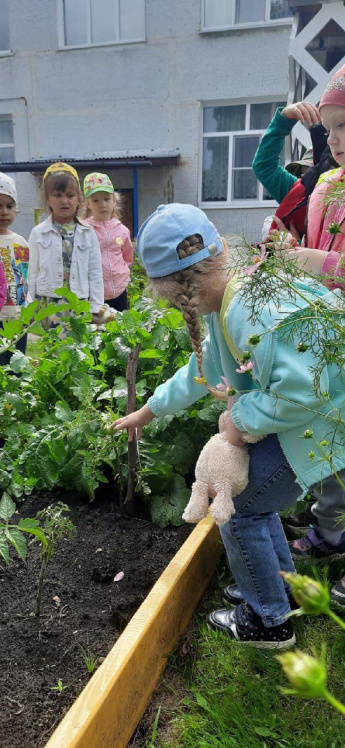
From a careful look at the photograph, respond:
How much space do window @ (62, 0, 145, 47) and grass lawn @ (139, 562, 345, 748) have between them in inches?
504

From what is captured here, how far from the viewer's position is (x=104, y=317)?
13.5ft

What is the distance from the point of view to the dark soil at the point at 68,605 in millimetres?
1431

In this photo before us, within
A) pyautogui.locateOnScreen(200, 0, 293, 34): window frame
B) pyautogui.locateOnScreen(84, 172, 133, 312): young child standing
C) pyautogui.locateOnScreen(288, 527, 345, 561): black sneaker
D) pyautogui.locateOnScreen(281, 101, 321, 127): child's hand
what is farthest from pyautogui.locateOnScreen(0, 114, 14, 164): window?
pyautogui.locateOnScreen(288, 527, 345, 561): black sneaker

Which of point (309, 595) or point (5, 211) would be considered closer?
point (309, 595)

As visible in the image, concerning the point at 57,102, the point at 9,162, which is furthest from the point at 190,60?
the point at 9,162

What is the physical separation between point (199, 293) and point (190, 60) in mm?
11954

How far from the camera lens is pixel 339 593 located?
203 cm

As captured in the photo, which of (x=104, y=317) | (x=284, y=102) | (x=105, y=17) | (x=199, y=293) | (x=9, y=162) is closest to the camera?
(x=199, y=293)

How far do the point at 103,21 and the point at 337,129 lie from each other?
12.9 meters

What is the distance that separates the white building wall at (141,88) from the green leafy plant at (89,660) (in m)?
11.5

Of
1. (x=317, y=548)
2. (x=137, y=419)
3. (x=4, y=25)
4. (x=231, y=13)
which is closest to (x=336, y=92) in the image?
(x=137, y=419)

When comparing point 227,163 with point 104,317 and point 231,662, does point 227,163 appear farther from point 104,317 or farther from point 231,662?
point 231,662

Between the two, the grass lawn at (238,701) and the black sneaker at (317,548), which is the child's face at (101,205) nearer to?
the black sneaker at (317,548)

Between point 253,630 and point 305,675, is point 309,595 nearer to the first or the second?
point 305,675
